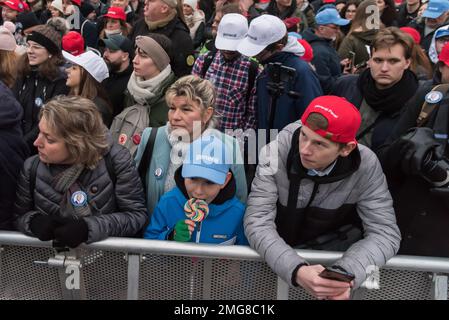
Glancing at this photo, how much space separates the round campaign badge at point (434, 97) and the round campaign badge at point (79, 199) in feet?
6.22

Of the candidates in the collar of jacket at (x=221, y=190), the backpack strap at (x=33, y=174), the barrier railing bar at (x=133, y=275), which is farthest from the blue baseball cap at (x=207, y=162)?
the backpack strap at (x=33, y=174)

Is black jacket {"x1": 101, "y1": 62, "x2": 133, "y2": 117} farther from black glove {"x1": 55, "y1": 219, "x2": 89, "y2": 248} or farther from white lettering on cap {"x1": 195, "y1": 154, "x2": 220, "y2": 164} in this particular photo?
black glove {"x1": 55, "y1": 219, "x2": 89, "y2": 248}

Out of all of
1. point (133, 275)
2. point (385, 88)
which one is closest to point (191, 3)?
point (385, 88)

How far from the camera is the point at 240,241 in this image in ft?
9.04

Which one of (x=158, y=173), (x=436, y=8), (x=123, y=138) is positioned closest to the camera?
(x=158, y=173)

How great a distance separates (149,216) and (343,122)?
1263 mm

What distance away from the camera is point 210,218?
270cm

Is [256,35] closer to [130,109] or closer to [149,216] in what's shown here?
[130,109]

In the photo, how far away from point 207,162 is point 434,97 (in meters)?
1.29

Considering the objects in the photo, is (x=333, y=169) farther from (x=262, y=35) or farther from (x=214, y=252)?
(x=262, y=35)

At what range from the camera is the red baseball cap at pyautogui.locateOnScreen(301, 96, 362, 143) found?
2389 millimetres

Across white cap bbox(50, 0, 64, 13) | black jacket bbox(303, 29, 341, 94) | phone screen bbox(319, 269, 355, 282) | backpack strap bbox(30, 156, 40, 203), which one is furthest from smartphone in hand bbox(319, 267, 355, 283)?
white cap bbox(50, 0, 64, 13)

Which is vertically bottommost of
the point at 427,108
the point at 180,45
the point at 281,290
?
the point at 281,290
